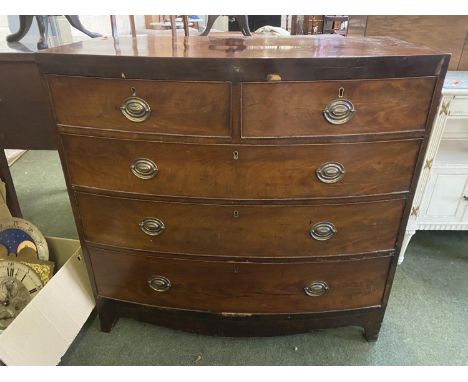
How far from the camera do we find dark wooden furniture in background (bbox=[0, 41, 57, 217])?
1128mm

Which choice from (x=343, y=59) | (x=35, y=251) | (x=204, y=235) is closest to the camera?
(x=343, y=59)

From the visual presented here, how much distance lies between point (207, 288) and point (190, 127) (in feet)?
1.77

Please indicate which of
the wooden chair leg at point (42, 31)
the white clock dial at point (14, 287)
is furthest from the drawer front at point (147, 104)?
the white clock dial at point (14, 287)

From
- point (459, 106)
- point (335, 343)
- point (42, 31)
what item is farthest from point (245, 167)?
point (42, 31)

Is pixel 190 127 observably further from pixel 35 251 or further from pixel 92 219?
pixel 35 251

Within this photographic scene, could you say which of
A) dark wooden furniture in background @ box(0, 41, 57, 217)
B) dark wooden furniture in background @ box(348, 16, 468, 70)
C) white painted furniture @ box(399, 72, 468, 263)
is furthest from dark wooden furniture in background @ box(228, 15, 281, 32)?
dark wooden furniture in background @ box(0, 41, 57, 217)

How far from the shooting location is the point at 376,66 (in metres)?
0.81

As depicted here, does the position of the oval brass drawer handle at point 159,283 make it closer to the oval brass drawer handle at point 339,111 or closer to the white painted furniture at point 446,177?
the oval brass drawer handle at point 339,111

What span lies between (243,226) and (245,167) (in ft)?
0.61

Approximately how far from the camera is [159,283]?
115 centimetres

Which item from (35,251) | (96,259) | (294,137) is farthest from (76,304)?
(294,137)

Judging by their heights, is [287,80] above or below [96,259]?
above

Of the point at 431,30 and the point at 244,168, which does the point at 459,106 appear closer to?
the point at 431,30

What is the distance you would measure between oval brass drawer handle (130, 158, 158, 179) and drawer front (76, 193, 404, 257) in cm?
9
